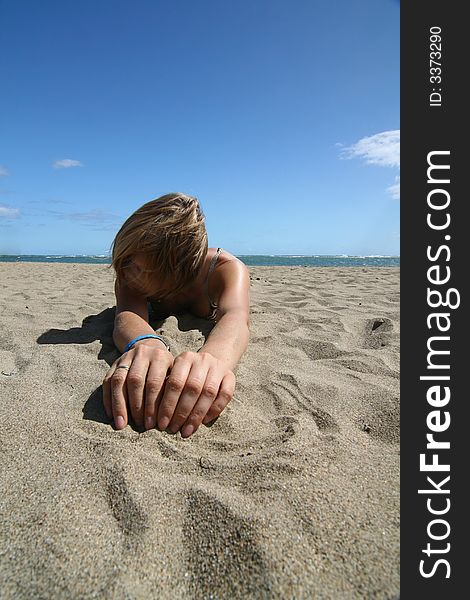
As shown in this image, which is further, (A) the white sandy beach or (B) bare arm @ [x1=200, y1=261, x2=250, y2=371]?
(B) bare arm @ [x1=200, y1=261, x2=250, y2=371]

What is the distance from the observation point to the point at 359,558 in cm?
71

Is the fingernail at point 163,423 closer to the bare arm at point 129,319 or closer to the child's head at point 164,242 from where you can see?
the bare arm at point 129,319

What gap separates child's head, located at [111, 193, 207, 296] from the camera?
200 cm

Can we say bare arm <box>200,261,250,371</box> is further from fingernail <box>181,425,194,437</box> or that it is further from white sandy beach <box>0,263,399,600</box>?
fingernail <box>181,425,194,437</box>

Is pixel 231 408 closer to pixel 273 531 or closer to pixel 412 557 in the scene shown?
pixel 273 531

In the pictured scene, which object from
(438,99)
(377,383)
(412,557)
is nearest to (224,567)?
(412,557)

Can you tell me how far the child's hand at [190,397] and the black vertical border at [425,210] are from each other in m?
0.57

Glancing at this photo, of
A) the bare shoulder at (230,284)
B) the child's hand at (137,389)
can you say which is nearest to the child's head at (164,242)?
the bare shoulder at (230,284)

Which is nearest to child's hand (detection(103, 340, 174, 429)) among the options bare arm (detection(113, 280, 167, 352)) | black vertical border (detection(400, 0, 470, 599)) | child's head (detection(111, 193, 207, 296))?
bare arm (detection(113, 280, 167, 352))

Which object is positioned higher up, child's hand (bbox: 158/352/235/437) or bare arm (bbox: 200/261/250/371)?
bare arm (bbox: 200/261/250/371)

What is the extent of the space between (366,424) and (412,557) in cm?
54

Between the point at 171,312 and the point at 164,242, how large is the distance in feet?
2.76

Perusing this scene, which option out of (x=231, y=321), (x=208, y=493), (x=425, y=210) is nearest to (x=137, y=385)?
(x=208, y=493)

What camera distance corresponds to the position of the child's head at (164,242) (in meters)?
2.00
